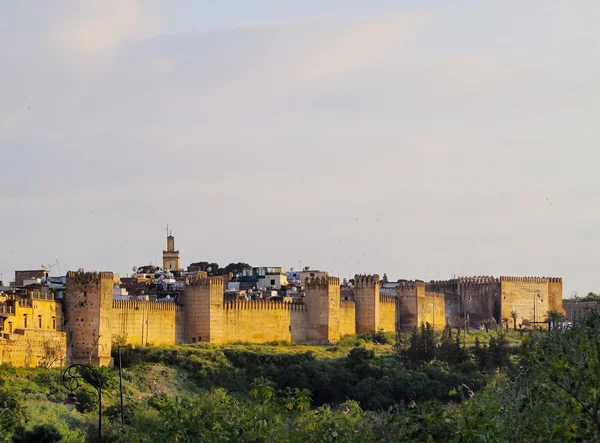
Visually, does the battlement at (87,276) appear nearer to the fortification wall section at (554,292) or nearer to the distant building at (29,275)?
the distant building at (29,275)

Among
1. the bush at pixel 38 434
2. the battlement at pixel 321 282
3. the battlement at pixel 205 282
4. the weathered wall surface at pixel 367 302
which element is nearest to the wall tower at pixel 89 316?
the battlement at pixel 205 282

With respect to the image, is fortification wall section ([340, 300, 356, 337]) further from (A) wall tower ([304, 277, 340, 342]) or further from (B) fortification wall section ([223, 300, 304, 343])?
(B) fortification wall section ([223, 300, 304, 343])

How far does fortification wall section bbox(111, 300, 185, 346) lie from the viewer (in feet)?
179

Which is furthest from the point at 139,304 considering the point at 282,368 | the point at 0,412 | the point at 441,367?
the point at 0,412

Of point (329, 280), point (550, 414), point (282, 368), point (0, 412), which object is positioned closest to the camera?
point (550, 414)

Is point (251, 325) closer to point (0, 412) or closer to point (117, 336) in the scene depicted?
point (117, 336)

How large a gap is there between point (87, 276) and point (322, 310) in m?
17.2

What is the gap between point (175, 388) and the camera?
51.0 metres

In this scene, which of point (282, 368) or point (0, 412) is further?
point (282, 368)

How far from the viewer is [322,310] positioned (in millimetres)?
66688

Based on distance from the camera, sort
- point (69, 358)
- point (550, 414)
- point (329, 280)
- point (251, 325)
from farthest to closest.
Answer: point (329, 280), point (251, 325), point (69, 358), point (550, 414)

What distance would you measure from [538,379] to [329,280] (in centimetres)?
5157

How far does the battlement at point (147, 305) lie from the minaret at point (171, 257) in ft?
93.6

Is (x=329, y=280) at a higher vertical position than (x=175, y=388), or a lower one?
higher
